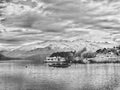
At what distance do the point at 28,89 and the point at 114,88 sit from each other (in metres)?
29.8

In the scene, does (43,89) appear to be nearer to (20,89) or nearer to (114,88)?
(20,89)

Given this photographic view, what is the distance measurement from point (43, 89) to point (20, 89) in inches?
317

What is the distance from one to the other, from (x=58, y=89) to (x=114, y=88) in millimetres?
19574

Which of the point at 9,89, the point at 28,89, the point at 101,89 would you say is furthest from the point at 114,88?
the point at 9,89

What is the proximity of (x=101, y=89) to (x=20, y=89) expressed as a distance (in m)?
27.7

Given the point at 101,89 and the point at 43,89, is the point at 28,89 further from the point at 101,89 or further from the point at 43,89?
the point at 101,89

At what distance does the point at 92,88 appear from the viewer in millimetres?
87938

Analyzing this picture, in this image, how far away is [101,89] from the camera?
8619 cm

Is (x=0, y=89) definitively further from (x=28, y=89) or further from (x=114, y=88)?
(x=114, y=88)

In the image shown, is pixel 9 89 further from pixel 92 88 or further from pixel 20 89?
pixel 92 88

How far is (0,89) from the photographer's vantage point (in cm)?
8744

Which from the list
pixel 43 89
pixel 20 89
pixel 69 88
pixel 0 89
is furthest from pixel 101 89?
pixel 0 89

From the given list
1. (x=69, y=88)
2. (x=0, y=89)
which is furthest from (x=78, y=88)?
(x=0, y=89)

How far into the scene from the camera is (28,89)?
87750 mm
